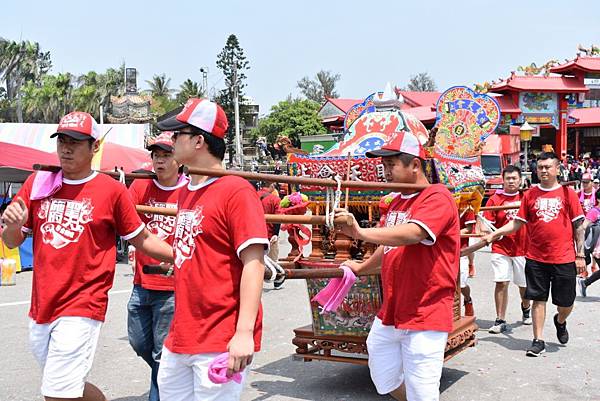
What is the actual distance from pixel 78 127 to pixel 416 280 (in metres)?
2.03

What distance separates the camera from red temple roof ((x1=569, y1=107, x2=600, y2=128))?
4144 cm

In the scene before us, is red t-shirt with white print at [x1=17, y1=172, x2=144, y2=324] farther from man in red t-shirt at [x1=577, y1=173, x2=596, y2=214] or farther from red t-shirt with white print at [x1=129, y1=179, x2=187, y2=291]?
man in red t-shirt at [x1=577, y1=173, x2=596, y2=214]

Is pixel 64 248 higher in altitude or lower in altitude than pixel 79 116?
lower

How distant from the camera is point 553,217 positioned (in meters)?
7.19

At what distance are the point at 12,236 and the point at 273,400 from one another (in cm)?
254

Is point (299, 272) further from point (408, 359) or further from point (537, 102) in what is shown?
point (537, 102)

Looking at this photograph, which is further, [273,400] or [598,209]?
[598,209]

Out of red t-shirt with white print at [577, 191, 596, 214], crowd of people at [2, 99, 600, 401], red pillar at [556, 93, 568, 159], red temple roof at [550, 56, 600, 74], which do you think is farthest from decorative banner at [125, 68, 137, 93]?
crowd of people at [2, 99, 600, 401]

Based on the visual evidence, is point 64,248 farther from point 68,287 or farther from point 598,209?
point 598,209

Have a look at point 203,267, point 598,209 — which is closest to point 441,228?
point 203,267

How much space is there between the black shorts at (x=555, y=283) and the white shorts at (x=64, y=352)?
4730mm

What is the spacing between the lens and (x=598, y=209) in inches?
451

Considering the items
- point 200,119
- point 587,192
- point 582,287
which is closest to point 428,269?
point 200,119

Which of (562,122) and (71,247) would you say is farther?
(562,122)
